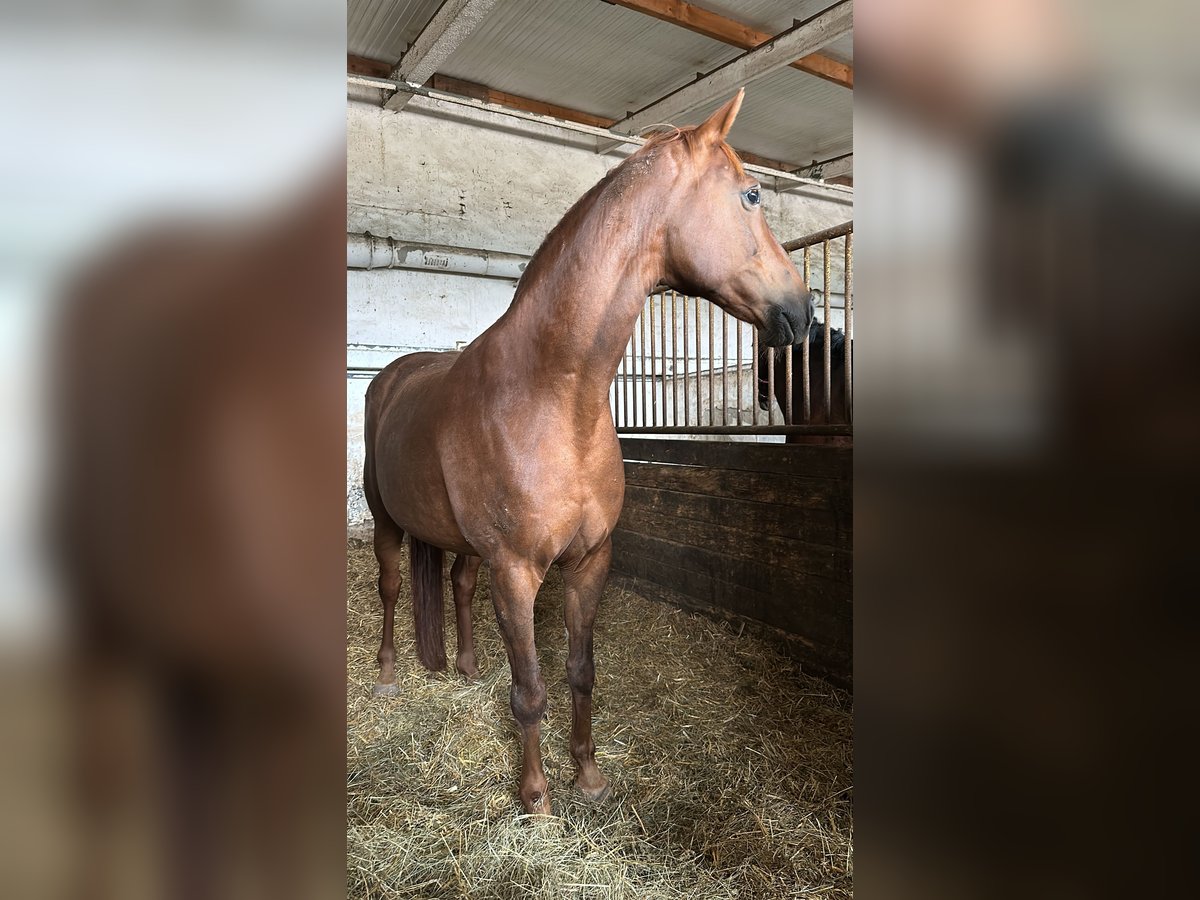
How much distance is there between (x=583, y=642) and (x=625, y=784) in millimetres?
422

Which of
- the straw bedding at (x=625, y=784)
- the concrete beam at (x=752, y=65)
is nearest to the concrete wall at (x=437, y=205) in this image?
the concrete beam at (x=752, y=65)

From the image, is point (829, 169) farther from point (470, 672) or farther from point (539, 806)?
point (539, 806)

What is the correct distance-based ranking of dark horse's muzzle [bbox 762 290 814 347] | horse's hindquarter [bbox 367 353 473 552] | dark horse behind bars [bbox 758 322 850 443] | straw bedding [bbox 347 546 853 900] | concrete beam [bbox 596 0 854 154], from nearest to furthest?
straw bedding [bbox 347 546 853 900]
dark horse's muzzle [bbox 762 290 814 347]
horse's hindquarter [bbox 367 353 473 552]
dark horse behind bars [bbox 758 322 850 443]
concrete beam [bbox 596 0 854 154]

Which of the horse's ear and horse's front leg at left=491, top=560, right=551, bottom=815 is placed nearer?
the horse's ear

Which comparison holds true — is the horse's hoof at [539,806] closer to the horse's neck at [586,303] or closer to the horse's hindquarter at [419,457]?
the horse's hindquarter at [419,457]

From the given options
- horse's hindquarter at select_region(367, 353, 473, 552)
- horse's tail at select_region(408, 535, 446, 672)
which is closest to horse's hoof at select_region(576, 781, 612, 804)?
horse's hindquarter at select_region(367, 353, 473, 552)

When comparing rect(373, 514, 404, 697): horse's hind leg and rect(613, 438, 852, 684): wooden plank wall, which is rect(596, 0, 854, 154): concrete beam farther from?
rect(373, 514, 404, 697): horse's hind leg

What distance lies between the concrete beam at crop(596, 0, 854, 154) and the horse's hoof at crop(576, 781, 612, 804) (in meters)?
3.93

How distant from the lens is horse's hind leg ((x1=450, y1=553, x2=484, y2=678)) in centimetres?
283

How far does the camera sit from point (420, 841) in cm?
167

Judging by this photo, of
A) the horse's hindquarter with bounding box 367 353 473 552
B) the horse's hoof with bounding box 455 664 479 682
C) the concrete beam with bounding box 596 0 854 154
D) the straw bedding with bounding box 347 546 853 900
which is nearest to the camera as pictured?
the straw bedding with bounding box 347 546 853 900
